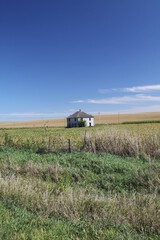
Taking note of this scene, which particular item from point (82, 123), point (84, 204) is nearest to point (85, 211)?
point (84, 204)

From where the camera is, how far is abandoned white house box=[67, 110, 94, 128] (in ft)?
227

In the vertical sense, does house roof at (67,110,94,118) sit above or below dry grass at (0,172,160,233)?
above

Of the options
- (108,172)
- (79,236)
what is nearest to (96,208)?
(79,236)

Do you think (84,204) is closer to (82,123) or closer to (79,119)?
(82,123)

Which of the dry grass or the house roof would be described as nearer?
the dry grass

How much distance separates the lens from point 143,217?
4.40 meters

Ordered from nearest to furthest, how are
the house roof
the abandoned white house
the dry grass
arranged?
the dry grass < the abandoned white house < the house roof

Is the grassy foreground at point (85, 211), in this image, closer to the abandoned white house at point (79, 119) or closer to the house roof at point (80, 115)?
the abandoned white house at point (79, 119)

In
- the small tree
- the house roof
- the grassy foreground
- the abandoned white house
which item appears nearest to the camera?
the grassy foreground

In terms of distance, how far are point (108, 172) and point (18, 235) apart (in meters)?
5.36

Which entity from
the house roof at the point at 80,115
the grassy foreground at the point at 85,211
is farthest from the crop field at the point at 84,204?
the house roof at the point at 80,115

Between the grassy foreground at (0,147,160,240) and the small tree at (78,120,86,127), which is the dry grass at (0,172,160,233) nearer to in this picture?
the grassy foreground at (0,147,160,240)

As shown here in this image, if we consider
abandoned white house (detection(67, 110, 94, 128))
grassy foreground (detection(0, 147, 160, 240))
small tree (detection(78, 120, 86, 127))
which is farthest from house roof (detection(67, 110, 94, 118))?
grassy foreground (detection(0, 147, 160, 240))

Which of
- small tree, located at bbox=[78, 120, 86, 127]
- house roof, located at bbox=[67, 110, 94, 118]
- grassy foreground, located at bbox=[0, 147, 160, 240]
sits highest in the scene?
house roof, located at bbox=[67, 110, 94, 118]
